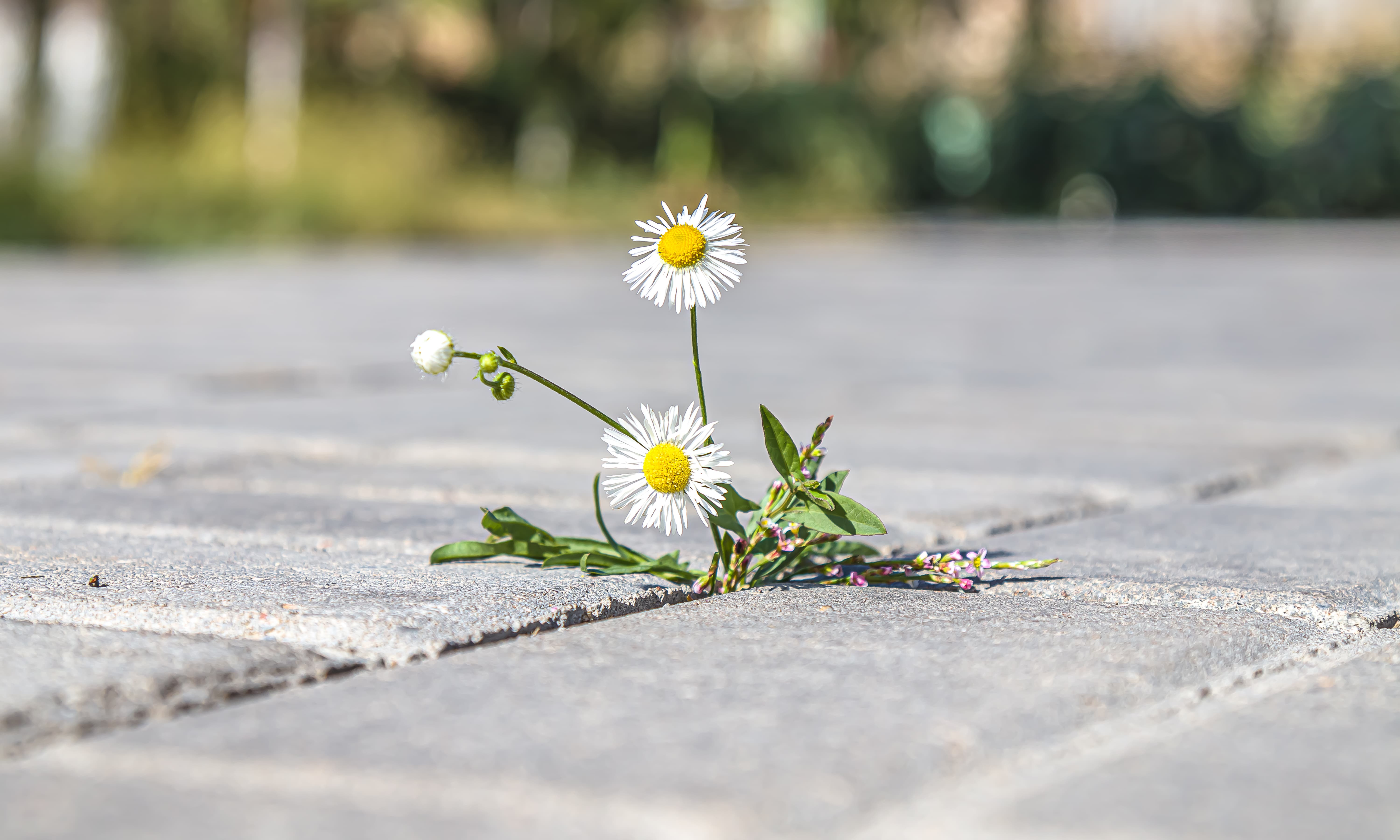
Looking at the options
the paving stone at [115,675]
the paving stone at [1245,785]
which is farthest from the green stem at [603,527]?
the paving stone at [1245,785]

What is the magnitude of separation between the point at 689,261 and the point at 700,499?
25 centimetres

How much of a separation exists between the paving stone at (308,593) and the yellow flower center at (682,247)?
14.3 inches

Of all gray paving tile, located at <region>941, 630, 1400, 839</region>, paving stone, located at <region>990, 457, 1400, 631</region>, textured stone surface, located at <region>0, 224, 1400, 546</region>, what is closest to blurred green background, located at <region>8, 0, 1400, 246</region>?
textured stone surface, located at <region>0, 224, 1400, 546</region>

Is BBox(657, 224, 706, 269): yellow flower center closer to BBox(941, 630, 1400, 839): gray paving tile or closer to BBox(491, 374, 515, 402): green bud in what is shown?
BBox(491, 374, 515, 402): green bud

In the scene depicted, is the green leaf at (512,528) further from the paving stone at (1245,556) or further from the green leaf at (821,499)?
the paving stone at (1245,556)

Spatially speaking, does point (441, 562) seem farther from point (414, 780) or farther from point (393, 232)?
point (393, 232)

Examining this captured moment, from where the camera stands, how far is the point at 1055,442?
3.79m

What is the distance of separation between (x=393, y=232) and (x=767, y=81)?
31.7 feet

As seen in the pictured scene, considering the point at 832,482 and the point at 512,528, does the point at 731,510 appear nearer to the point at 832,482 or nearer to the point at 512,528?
the point at 832,482

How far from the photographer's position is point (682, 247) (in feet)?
6.25

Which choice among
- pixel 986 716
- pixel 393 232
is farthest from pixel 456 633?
pixel 393 232

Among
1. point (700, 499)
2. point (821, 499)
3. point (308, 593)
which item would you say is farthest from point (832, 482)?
point (308, 593)

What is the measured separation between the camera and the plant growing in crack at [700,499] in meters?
1.90

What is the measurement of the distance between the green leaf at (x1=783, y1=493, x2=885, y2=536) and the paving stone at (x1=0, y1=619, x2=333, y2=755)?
1.91ft
